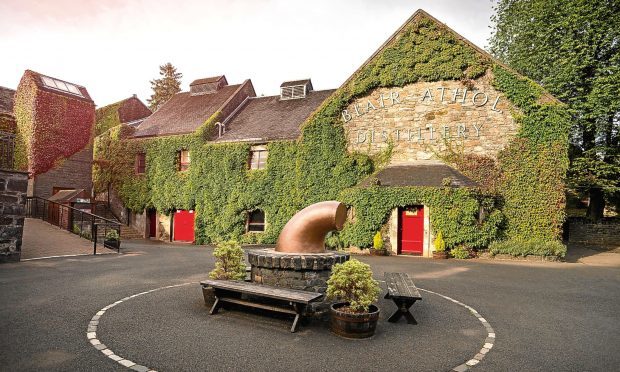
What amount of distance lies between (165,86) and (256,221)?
33.6 m

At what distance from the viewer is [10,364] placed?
417 cm

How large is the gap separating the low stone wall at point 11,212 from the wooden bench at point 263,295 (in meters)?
8.35

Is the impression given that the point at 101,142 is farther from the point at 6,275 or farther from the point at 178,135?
the point at 6,275

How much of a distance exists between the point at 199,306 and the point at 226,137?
57.2 feet

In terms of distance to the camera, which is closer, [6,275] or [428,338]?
[428,338]

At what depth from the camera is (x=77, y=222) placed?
1891cm

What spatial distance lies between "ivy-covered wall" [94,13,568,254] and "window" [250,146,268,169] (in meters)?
0.50

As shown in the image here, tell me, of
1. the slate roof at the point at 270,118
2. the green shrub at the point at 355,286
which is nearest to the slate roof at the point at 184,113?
the slate roof at the point at 270,118

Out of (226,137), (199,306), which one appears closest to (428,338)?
(199,306)

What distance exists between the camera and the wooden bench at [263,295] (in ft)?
17.9

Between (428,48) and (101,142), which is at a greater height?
(428,48)

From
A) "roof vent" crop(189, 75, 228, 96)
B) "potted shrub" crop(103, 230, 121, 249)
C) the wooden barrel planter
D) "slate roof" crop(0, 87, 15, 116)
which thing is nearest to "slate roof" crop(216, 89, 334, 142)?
"roof vent" crop(189, 75, 228, 96)

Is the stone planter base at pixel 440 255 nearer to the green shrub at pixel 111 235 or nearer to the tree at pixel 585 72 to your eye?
the tree at pixel 585 72

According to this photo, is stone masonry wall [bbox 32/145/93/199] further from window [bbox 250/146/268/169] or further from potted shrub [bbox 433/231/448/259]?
potted shrub [bbox 433/231/448/259]
